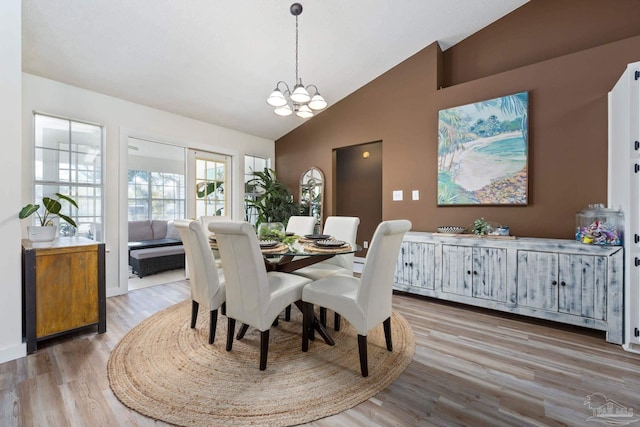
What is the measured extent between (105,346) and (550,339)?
143 inches

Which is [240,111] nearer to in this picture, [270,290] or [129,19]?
[129,19]

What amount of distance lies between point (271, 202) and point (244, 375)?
3457 mm

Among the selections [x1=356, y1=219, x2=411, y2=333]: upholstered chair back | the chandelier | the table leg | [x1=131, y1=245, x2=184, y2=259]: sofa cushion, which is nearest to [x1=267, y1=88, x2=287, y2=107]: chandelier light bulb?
the chandelier

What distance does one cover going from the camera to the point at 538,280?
8.68ft

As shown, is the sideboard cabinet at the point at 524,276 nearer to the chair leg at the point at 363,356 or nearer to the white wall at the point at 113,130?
the chair leg at the point at 363,356

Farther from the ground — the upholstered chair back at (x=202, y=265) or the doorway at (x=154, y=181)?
the doorway at (x=154, y=181)

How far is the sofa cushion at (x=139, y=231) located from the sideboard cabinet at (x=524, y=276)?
4.81m

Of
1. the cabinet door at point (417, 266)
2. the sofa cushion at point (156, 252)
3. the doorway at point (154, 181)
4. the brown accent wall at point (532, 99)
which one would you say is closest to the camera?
the brown accent wall at point (532, 99)

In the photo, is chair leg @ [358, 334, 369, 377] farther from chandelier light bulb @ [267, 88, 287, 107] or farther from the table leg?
chandelier light bulb @ [267, 88, 287, 107]

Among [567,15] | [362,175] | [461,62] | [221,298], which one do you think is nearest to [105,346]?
[221,298]

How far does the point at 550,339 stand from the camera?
2.38 m

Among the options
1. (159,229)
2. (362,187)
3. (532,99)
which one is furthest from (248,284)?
(159,229)

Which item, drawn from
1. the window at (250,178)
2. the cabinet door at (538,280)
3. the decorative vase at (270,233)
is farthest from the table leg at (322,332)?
the window at (250,178)

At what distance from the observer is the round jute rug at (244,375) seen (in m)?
1.54
